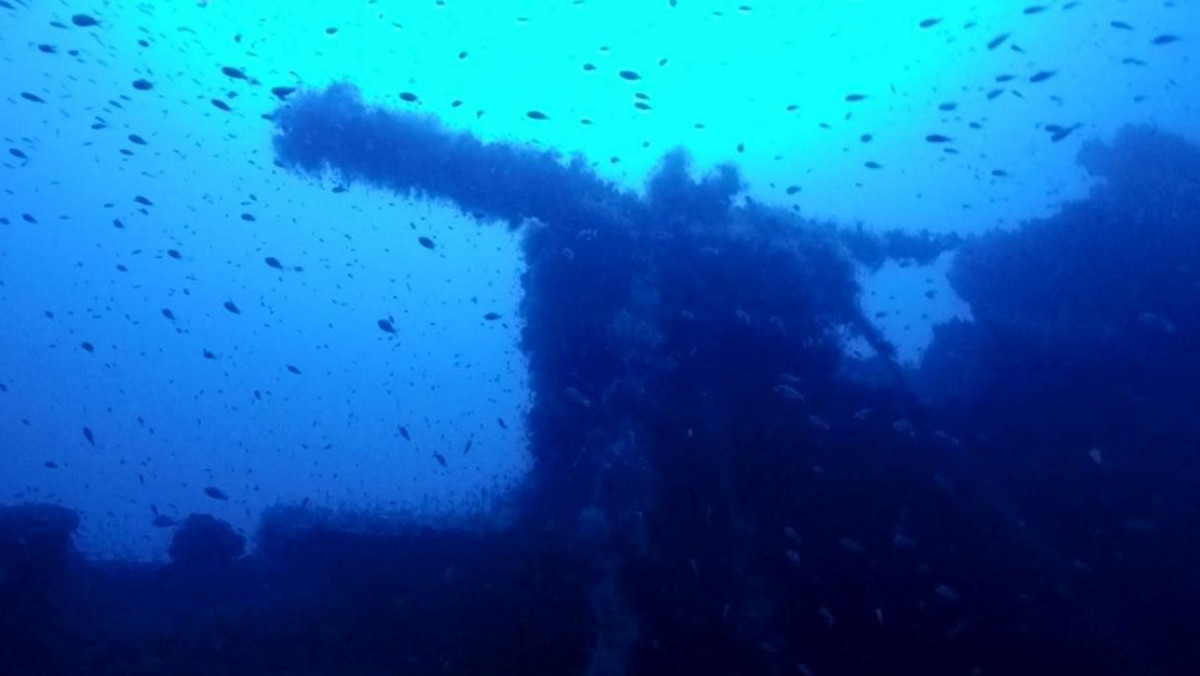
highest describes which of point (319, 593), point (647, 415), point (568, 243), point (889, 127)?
point (568, 243)

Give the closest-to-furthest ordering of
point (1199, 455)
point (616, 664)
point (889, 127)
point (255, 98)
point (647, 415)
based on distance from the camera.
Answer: point (616, 664), point (647, 415), point (1199, 455), point (255, 98), point (889, 127)

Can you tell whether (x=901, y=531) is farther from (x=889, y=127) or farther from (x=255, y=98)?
(x=255, y=98)

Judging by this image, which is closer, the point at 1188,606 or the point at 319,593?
the point at 1188,606

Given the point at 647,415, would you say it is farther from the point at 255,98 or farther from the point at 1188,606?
the point at 255,98

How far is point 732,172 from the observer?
450 inches

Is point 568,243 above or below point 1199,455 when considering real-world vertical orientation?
above

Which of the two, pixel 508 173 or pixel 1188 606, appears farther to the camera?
pixel 508 173

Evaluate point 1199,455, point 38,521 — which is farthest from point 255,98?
point 1199,455

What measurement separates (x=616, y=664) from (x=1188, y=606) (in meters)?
8.11

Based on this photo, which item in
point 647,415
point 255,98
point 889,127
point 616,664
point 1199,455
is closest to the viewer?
point 616,664

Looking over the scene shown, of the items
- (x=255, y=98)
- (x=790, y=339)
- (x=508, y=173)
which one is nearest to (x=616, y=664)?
(x=790, y=339)

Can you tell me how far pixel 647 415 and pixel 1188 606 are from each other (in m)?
8.06

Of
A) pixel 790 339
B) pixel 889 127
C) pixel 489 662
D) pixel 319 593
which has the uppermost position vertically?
pixel 790 339

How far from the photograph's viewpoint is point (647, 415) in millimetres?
10062
